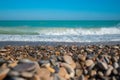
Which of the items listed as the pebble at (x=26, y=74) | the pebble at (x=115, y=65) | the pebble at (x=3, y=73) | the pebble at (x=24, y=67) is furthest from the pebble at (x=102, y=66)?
the pebble at (x=3, y=73)

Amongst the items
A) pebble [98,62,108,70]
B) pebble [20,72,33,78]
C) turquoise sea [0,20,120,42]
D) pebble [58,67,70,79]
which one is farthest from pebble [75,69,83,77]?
turquoise sea [0,20,120,42]

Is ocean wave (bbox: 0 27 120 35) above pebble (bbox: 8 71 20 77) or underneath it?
underneath

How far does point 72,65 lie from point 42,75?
1.09m

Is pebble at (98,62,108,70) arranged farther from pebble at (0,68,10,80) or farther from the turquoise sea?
the turquoise sea

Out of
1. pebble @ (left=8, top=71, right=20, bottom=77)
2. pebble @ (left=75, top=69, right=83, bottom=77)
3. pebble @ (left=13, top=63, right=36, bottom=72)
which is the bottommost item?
pebble @ (left=75, top=69, right=83, bottom=77)

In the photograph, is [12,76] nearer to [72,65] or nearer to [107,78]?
[72,65]

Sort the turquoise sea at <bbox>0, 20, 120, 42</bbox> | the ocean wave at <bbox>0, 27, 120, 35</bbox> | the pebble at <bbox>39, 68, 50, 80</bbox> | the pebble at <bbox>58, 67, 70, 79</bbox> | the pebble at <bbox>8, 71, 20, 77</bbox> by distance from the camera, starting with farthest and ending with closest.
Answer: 1. the ocean wave at <bbox>0, 27, 120, 35</bbox>
2. the turquoise sea at <bbox>0, 20, 120, 42</bbox>
3. the pebble at <bbox>58, 67, 70, 79</bbox>
4. the pebble at <bbox>39, 68, 50, 80</bbox>
5. the pebble at <bbox>8, 71, 20, 77</bbox>

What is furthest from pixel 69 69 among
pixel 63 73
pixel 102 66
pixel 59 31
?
pixel 59 31

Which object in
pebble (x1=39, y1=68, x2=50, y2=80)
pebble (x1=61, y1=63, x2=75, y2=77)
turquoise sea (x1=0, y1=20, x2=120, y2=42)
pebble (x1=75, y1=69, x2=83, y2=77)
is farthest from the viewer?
turquoise sea (x1=0, y1=20, x2=120, y2=42)

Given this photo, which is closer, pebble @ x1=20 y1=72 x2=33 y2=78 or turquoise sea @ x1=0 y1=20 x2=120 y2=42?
pebble @ x1=20 y1=72 x2=33 y2=78

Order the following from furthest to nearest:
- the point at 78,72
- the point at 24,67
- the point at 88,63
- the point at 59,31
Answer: the point at 59,31
the point at 88,63
the point at 78,72
the point at 24,67

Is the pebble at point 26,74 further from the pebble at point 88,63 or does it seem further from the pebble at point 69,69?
the pebble at point 88,63

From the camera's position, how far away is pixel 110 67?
210 inches

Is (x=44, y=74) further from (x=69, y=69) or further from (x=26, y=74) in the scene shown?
(x=69, y=69)
